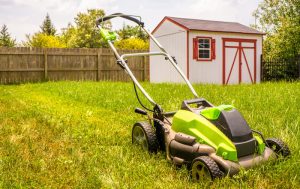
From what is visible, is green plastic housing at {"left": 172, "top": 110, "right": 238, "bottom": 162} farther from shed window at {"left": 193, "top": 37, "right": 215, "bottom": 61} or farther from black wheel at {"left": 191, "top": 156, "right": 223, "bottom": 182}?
shed window at {"left": 193, "top": 37, "right": 215, "bottom": 61}

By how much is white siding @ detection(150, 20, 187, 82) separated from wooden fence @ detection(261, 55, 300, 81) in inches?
212

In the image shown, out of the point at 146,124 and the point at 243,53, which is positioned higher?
the point at 243,53

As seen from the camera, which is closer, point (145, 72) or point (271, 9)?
point (145, 72)

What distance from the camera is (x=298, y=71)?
66.0 feet

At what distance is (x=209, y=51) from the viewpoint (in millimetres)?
17250

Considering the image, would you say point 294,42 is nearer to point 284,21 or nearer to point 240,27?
point 284,21

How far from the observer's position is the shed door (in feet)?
58.2

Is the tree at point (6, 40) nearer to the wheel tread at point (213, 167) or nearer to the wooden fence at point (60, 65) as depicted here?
the wooden fence at point (60, 65)

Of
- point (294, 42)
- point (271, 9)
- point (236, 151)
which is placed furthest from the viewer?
point (271, 9)

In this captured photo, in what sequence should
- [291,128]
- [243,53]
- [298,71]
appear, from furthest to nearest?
[298,71]
[243,53]
[291,128]

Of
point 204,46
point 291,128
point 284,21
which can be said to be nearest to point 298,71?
point 204,46

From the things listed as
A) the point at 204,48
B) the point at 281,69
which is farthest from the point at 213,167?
the point at 281,69

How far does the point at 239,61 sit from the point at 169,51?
11.0ft

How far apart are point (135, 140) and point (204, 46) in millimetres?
13093
